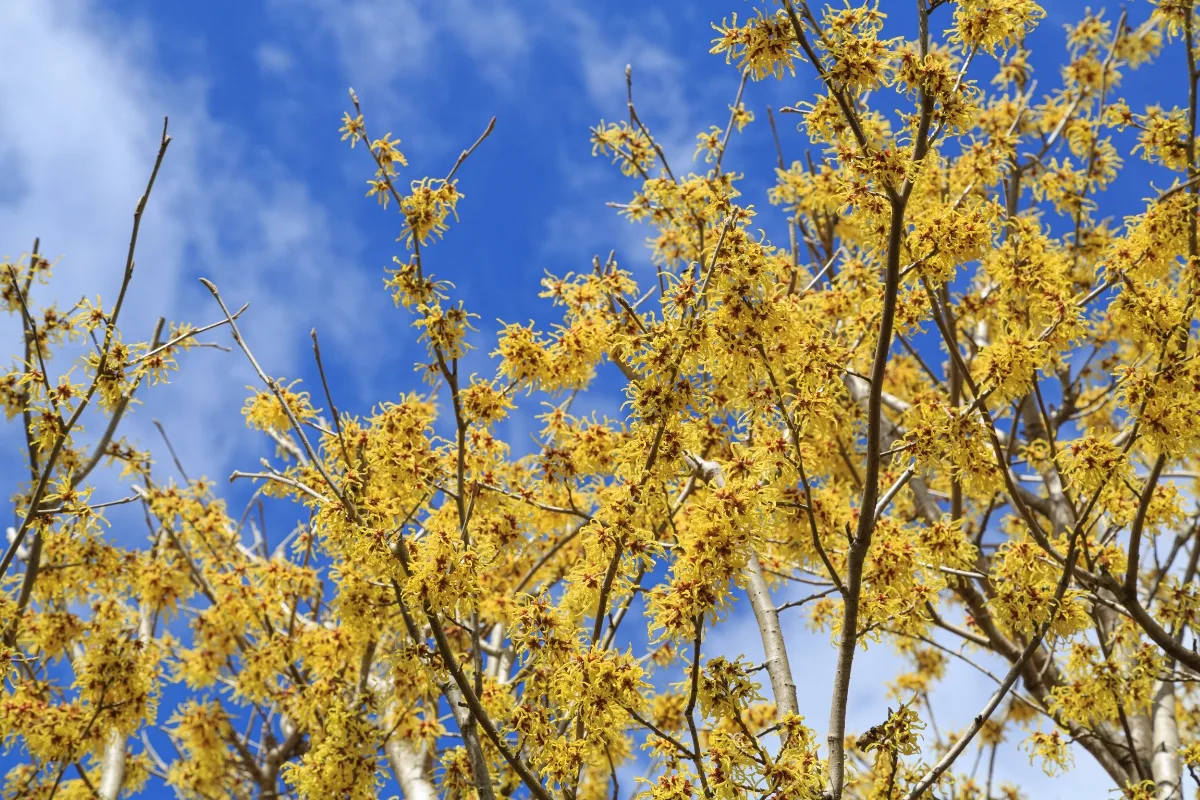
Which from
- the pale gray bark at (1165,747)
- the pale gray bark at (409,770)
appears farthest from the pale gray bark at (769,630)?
the pale gray bark at (409,770)

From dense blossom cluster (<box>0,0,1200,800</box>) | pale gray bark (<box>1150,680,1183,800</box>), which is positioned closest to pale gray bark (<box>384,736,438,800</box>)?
dense blossom cluster (<box>0,0,1200,800</box>)

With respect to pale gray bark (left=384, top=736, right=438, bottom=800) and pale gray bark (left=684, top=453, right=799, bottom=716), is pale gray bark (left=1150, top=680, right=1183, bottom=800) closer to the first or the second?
pale gray bark (left=684, top=453, right=799, bottom=716)

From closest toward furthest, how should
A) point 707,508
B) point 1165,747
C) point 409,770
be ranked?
point 707,508 < point 1165,747 < point 409,770

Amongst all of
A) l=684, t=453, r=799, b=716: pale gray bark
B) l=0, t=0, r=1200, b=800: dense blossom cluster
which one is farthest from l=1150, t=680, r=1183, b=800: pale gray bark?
l=684, t=453, r=799, b=716: pale gray bark

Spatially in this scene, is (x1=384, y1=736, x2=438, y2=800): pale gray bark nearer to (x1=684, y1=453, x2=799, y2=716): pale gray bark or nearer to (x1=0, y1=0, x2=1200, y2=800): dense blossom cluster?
(x1=0, y1=0, x2=1200, y2=800): dense blossom cluster

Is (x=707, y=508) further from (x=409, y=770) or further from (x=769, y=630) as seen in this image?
(x=409, y=770)

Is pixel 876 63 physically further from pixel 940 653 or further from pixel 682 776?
pixel 940 653

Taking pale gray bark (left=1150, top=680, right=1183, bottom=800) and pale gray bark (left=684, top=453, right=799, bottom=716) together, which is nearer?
pale gray bark (left=684, top=453, right=799, bottom=716)

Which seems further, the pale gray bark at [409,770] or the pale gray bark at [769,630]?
the pale gray bark at [409,770]

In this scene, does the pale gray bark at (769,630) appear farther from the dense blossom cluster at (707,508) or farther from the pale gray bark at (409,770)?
the pale gray bark at (409,770)

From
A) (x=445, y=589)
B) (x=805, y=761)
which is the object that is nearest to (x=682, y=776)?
(x=805, y=761)

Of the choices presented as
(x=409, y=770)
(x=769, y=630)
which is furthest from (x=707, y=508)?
(x=409, y=770)

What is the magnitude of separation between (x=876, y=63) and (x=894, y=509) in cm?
535

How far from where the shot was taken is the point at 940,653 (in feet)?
32.9
